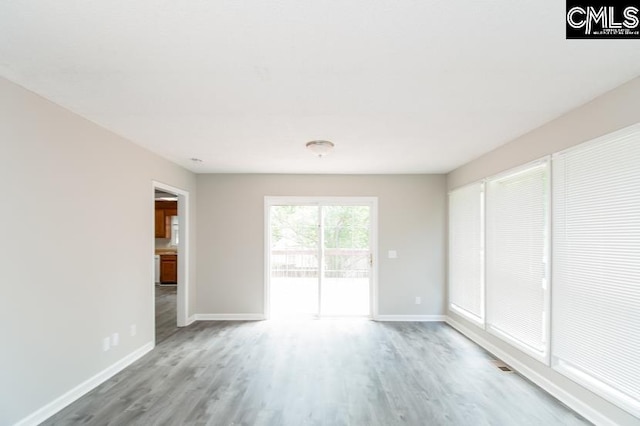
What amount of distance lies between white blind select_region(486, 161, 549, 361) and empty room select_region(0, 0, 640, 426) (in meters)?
0.02

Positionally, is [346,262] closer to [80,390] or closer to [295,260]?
[295,260]

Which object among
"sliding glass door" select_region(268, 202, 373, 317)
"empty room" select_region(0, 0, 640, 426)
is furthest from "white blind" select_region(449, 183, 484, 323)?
"sliding glass door" select_region(268, 202, 373, 317)

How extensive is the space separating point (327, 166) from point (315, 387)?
3046 mm

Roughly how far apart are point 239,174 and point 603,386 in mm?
5135

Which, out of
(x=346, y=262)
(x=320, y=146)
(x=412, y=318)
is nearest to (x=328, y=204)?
(x=346, y=262)

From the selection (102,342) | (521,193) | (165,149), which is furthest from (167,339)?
(521,193)

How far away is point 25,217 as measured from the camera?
2.43 m

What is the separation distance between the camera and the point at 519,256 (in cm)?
361

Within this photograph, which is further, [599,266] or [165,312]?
[165,312]

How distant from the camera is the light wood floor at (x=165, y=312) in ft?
16.4

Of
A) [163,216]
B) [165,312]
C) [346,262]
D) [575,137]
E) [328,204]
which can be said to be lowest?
[165,312]

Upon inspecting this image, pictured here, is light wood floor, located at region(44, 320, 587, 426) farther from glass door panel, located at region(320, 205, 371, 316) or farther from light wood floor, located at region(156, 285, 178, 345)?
glass door panel, located at region(320, 205, 371, 316)

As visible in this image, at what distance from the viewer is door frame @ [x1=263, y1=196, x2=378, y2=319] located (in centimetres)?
Answer: 572

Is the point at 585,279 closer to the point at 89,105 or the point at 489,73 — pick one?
the point at 489,73
